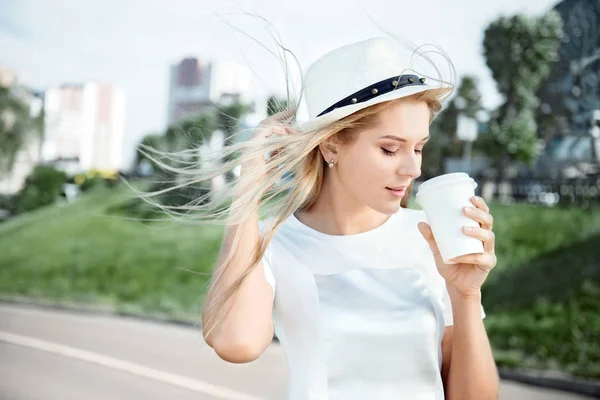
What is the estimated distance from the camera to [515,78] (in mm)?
7723

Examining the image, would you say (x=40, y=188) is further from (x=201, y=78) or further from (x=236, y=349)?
(x=236, y=349)

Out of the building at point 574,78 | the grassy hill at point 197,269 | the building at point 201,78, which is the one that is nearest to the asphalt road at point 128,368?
the grassy hill at point 197,269

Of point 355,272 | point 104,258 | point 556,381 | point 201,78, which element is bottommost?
point 556,381

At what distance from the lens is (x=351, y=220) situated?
1.31 m

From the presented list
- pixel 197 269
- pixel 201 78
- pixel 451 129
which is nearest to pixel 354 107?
pixel 201 78

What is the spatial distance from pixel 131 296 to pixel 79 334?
120 inches

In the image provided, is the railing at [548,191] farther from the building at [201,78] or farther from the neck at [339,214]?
the neck at [339,214]

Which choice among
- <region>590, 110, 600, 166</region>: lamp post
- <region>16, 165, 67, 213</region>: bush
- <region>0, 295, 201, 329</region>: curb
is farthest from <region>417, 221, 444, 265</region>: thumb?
<region>16, 165, 67, 213</region>: bush

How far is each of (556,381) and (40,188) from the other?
10254mm

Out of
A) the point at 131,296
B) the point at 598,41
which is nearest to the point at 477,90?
the point at 598,41

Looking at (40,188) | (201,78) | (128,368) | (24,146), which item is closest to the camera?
(128,368)

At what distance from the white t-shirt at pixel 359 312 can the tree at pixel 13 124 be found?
12.8m

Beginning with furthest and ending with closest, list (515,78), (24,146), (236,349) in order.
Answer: (24,146), (515,78), (236,349)

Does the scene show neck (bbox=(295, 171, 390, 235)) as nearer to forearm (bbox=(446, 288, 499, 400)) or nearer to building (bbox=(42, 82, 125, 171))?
forearm (bbox=(446, 288, 499, 400))
